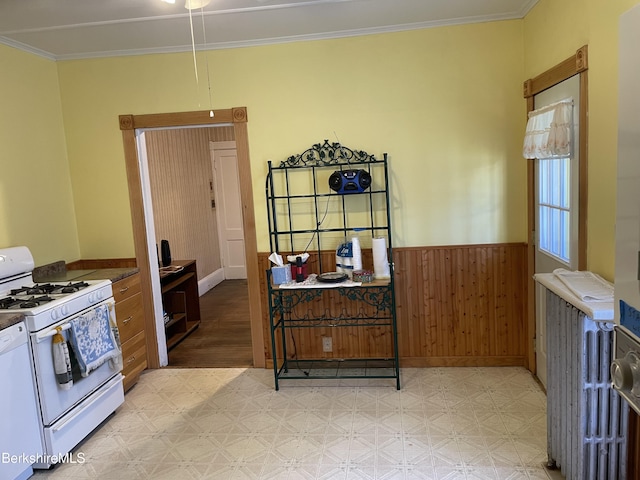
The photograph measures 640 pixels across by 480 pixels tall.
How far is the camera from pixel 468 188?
11.7 feet

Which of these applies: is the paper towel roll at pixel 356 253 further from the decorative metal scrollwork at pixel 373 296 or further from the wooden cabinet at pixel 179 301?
the wooden cabinet at pixel 179 301

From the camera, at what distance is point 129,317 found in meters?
3.60

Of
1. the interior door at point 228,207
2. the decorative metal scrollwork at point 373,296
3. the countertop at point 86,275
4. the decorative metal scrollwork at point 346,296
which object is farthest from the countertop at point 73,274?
the interior door at point 228,207

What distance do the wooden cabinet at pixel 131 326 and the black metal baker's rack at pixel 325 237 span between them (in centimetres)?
103

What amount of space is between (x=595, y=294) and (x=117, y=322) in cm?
295

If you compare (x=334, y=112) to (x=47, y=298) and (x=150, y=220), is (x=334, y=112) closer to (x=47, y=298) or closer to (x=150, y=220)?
(x=150, y=220)

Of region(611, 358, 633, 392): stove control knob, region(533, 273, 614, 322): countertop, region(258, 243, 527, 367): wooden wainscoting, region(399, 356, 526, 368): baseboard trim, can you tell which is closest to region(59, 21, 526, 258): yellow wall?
region(258, 243, 527, 367): wooden wainscoting

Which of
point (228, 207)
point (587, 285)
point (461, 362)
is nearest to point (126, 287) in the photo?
point (461, 362)

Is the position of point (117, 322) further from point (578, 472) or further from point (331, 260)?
point (578, 472)

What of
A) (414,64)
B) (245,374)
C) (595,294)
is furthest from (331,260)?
(595,294)

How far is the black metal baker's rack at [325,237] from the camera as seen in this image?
362 centimetres

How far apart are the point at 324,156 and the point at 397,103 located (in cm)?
65

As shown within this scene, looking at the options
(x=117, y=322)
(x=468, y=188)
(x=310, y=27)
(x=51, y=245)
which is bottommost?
(x=117, y=322)

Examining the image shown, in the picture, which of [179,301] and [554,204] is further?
[179,301]
